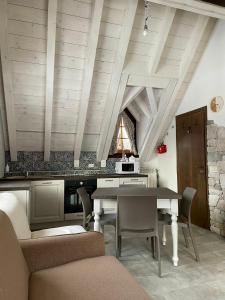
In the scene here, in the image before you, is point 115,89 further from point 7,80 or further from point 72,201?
point 72,201

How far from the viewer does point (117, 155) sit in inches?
212

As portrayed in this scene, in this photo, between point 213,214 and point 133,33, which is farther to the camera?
point 213,214

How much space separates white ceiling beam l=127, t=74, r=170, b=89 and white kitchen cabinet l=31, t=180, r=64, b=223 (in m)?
2.29

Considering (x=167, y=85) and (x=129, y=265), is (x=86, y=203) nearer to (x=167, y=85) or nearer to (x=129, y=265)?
(x=129, y=265)

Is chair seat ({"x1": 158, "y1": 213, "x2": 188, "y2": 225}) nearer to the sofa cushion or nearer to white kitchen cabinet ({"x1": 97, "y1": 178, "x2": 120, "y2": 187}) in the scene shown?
the sofa cushion

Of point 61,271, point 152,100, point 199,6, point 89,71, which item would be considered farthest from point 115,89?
point 61,271

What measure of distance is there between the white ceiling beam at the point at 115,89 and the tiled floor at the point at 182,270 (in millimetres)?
2066

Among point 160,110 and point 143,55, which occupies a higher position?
point 143,55

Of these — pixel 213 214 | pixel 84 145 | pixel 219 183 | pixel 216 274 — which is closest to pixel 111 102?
pixel 84 145

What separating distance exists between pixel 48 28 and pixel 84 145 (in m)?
2.54

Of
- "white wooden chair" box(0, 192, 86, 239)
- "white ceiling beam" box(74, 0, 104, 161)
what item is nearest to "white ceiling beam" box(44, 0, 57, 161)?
"white ceiling beam" box(74, 0, 104, 161)

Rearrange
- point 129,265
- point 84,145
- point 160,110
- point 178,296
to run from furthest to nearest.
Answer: point 84,145 → point 160,110 → point 129,265 → point 178,296

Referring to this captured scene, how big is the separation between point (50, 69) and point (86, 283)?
2.91m

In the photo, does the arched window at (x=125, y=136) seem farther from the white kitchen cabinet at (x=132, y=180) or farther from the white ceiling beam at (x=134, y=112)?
the white kitchen cabinet at (x=132, y=180)
